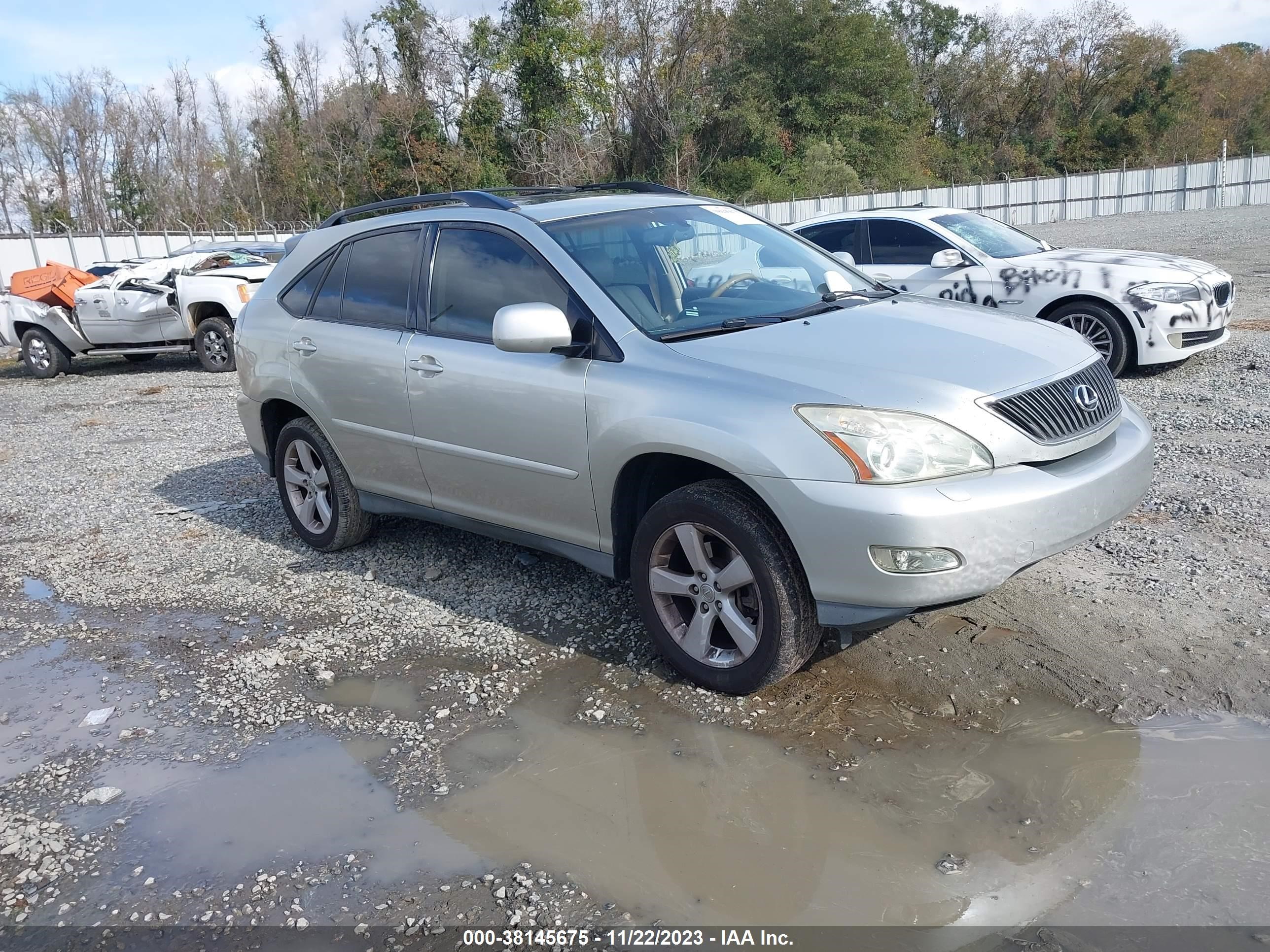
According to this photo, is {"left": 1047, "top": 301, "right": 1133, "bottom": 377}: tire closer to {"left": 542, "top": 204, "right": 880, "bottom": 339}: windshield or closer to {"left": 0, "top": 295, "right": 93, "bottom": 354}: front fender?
{"left": 542, "top": 204, "right": 880, "bottom": 339}: windshield

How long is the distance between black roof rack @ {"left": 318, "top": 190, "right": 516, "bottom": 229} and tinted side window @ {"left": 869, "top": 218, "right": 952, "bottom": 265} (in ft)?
17.8

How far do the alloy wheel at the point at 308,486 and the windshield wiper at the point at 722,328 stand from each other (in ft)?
8.08

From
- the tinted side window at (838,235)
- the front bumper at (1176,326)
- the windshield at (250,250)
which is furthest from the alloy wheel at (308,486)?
the windshield at (250,250)

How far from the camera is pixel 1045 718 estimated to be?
11.5 feet

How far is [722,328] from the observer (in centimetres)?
404

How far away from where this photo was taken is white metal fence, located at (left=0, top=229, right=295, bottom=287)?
25.6 m

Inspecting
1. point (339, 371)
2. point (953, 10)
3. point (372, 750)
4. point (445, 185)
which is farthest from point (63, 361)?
point (953, 10)

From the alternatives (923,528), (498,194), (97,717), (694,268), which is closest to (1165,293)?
(694,268)

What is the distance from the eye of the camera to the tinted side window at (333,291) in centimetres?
530

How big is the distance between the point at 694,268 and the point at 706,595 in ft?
4.89

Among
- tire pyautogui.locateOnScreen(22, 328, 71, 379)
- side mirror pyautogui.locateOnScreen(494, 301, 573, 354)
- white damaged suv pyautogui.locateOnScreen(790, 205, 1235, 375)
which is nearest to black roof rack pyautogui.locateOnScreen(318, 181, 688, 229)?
side mirror pyautogui.locateOnScreen(494, 301, 573, 354)

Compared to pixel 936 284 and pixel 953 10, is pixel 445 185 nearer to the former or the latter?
pixel 953 10

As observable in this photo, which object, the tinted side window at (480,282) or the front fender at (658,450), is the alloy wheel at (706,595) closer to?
the front fender at (658,450)

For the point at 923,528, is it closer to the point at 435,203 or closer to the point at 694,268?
the point at 694,268
